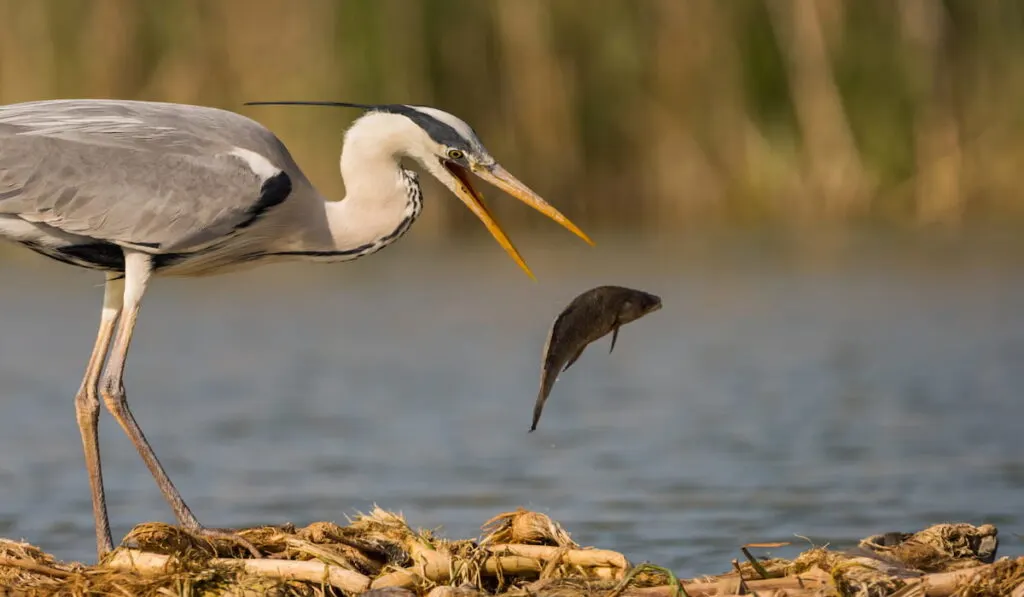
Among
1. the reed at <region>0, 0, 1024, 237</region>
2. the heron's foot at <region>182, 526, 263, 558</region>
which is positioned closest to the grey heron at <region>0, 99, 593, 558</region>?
the heron's foot at <region>182, 526, 263, 558</region>

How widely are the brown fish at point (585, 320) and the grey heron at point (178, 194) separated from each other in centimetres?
52

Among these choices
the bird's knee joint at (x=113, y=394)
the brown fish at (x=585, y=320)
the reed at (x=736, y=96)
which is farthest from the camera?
the reed at (x=736, y=96)

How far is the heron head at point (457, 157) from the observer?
7.81 meters

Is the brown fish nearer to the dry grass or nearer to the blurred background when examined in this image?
the dry grass

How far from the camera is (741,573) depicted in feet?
21.2

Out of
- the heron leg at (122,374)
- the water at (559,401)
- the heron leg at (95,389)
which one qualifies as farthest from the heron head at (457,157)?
the water at (559,401)

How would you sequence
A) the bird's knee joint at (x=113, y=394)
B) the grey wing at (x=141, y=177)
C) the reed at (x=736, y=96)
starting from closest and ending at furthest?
the grey wing at (x=141, y=177) < the bird's knee joint at (x=113, y=394) < the reed at (x=736, y=96)

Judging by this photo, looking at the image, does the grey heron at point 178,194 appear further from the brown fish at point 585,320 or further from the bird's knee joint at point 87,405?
the brown fish at point 585,320

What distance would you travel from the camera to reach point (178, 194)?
7.77 meters

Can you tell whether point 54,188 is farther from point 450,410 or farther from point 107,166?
point 450,410

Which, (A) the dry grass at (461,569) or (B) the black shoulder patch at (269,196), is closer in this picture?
(A) the dry grass at (461,569)

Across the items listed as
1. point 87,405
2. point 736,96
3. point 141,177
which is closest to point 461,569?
point 87,405

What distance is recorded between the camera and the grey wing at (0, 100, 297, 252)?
25.4ft

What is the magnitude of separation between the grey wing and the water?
68.7 inches
